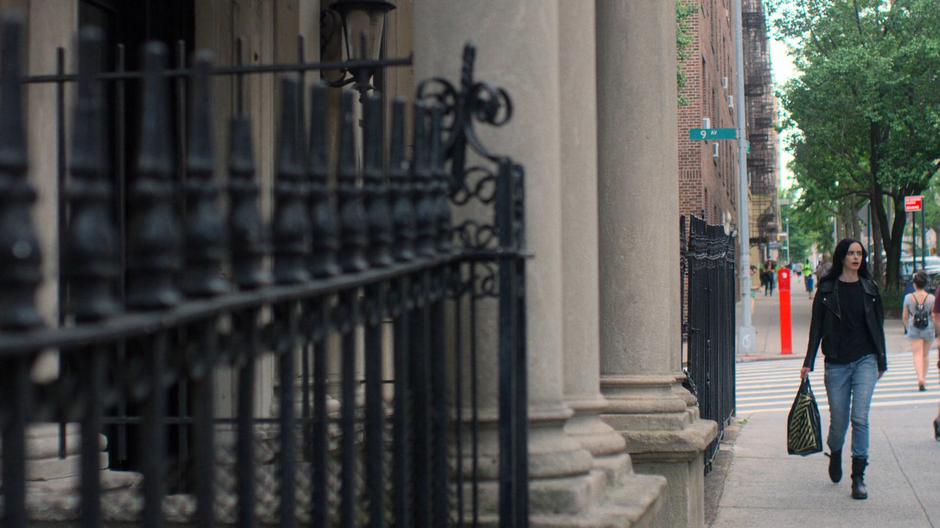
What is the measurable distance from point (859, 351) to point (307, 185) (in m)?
7.77

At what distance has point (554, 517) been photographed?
13.9 ft

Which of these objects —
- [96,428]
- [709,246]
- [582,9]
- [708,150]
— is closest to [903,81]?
[708,150]

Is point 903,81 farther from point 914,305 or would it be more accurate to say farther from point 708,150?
point 914,305

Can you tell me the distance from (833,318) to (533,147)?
552cm

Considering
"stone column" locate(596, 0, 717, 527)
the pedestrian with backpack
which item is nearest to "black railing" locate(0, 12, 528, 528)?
"stone column" locate(596, 0, 717, 527)

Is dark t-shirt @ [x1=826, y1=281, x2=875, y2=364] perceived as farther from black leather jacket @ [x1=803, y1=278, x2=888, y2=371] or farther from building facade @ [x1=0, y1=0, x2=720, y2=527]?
building facade @ [x1=0, y1=0, x2=720, y2=527]

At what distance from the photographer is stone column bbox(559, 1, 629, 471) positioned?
5883mm

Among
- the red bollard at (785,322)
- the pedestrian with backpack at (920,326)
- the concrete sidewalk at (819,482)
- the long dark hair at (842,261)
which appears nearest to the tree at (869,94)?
the red bollard at (785,322)

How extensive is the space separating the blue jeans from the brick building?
63.6 feet

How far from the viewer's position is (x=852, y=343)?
360 inches

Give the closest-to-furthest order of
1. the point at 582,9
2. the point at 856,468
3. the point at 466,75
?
the point at 466,75
the point at 582,9
the point at 856,468

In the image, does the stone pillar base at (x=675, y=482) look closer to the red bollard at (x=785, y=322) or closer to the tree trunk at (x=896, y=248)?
the red bollard at (x=785, y=322)

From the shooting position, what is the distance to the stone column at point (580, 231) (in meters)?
5.88

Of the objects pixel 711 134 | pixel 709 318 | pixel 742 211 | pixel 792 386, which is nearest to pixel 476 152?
pixel 709 318
